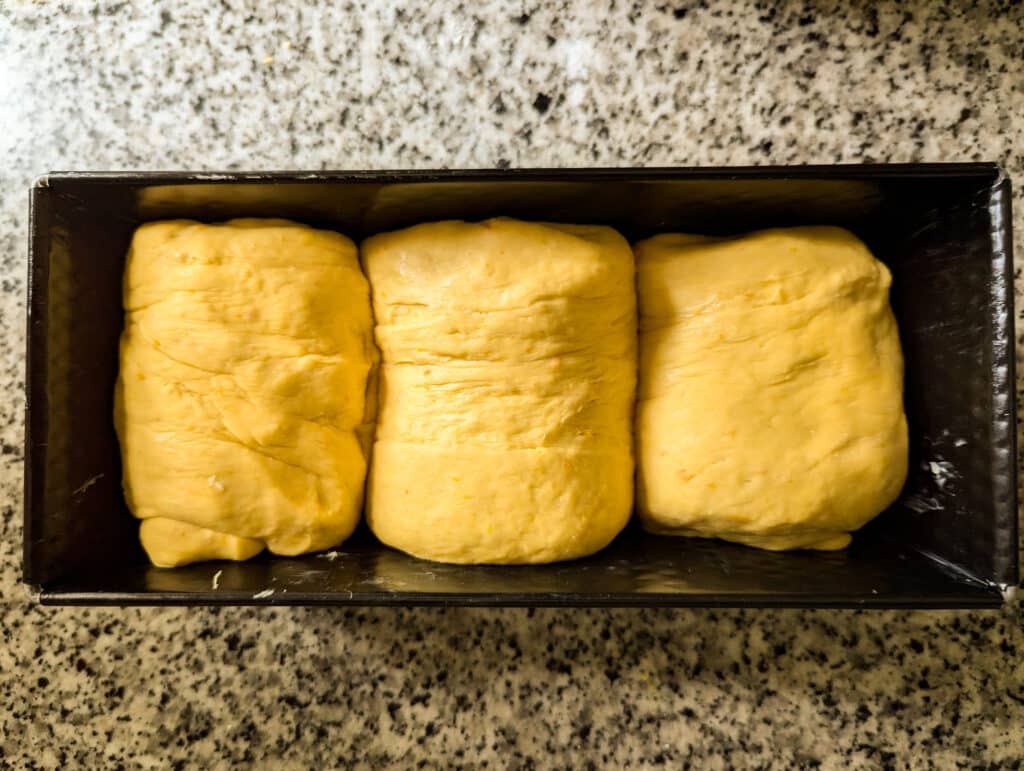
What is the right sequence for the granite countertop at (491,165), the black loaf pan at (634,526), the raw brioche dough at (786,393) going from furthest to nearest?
the granite countertop at (491,165) → the raw brioche dough at (786,393) → the black loaf pan at (634,526)

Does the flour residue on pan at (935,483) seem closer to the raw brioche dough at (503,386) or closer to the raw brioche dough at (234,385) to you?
the raw brioche dough at (503,386)

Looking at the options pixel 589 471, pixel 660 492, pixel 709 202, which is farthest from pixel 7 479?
pixel 709 202

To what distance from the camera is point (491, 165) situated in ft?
4.74

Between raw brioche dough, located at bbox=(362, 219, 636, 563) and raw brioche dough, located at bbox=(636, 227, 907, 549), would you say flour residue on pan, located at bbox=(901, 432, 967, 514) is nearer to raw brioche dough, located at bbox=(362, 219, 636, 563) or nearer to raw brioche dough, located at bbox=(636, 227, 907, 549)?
raw brioche dough, located at bbox=(636, 227, 907, 549)

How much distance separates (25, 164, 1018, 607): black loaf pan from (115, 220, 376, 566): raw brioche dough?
6 centimetres

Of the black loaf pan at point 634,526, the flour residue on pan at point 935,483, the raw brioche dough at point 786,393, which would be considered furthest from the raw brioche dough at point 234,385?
the flour residue on pan at point 935,483

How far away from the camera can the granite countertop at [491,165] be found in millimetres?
1393

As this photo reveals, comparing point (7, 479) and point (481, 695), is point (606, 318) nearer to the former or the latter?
point (481, 695)

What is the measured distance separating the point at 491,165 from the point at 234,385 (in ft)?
2.33

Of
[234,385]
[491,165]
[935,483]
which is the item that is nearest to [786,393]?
[935,483]

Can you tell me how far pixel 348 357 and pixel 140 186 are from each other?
43 cm

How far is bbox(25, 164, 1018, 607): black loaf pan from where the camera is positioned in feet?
3.45

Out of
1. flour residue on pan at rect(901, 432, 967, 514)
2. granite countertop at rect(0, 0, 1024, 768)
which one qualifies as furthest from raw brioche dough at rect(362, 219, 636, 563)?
flour residue on pan at rect(901, 432, 967, 514)

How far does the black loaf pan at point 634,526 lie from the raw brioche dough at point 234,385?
6 cm
